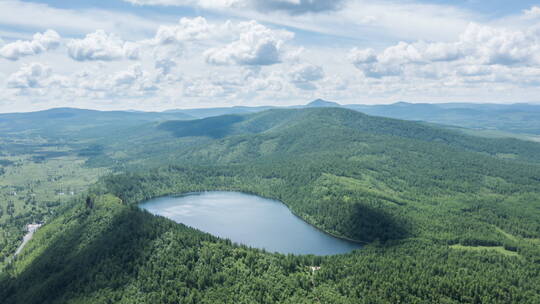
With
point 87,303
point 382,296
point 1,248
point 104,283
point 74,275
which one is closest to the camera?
point 382,296

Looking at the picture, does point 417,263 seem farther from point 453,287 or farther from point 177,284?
point 177,284

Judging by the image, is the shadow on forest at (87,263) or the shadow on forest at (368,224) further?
the shadow on forest at (368,224)

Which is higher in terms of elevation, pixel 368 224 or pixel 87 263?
pixel 368 224

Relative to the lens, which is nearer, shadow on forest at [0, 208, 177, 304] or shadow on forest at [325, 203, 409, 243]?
shadow on forest at [0, 208, 177, 304]

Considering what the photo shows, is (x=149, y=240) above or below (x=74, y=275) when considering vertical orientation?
above

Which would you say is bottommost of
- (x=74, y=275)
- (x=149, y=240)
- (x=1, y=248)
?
(x=1, y=248)

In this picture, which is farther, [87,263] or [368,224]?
[368,224]

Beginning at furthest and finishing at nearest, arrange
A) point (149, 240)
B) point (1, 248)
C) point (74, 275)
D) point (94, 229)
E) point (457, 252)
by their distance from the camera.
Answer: point (1, 248), point (94, 229), point (457, 252), point (149, 240), point (74, 275)

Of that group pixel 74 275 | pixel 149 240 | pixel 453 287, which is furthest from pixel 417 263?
pixel 74 275

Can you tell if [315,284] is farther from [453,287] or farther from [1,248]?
[1,248]

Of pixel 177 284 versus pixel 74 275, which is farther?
pixel 74 275
